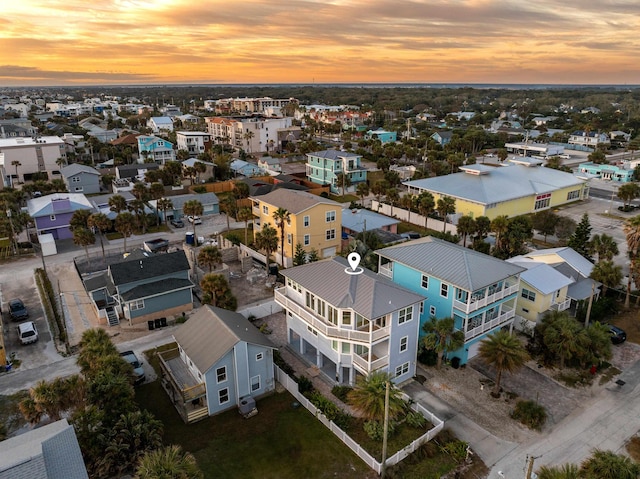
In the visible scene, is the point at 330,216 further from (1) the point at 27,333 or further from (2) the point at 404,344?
(1) the point at 27,333

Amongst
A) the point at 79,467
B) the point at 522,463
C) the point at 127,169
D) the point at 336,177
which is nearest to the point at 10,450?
the point at 79,467

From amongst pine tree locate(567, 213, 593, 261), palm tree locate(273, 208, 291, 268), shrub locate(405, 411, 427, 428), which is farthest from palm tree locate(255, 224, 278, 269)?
pine tree locate(567, 213, 593, 261)

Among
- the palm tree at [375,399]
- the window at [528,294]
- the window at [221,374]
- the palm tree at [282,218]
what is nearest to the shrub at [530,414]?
the palm tree at [375,399]

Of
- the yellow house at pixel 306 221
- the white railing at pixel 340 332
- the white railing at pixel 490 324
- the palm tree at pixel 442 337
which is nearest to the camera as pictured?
the white railing at pixel 340 332

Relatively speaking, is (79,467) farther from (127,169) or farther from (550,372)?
(127,169)

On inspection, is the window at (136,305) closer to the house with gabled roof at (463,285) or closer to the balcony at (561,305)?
the house with gabled roof at (463,285)
